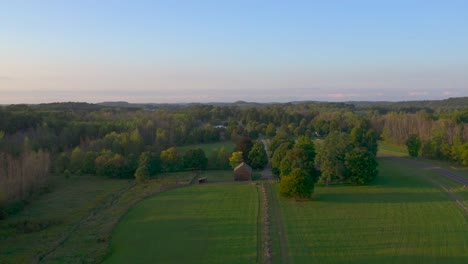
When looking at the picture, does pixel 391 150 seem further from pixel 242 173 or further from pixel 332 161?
pixel 242 173

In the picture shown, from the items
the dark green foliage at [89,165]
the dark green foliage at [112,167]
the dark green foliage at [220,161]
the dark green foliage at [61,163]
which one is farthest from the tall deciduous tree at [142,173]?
the dark green foliage at [61,163]

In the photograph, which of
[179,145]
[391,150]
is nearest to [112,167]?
[179,145]

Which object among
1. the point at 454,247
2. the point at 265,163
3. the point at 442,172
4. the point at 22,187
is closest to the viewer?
the point at 454,247

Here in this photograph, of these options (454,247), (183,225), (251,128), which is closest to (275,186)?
(183,225)

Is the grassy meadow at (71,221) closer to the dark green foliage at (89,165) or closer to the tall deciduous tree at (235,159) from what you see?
the dark green foliage at (89,165)

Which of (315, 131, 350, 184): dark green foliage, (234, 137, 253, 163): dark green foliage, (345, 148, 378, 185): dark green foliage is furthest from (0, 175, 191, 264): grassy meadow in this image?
(345, 148, 378, 185): dark green foliage

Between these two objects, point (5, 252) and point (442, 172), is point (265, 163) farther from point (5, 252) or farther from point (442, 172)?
point (5, 252)

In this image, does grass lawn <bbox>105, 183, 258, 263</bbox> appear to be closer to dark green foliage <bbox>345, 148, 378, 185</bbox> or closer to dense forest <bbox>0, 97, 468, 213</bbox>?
dense forest <bbox>0, 97, 468, 213</bbox>
